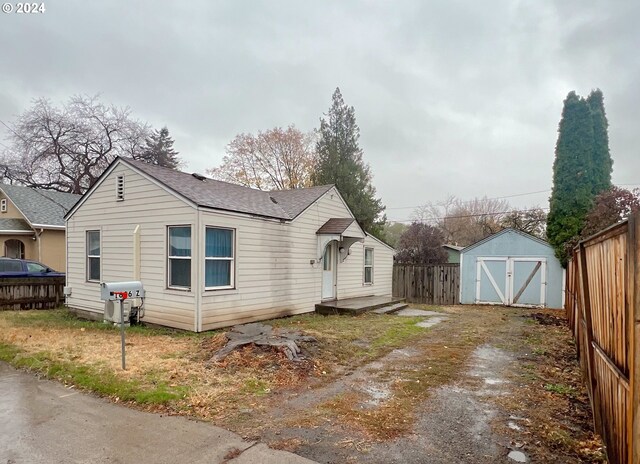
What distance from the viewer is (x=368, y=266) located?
14766 millimetres

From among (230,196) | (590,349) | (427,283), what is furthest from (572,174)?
(230,196)

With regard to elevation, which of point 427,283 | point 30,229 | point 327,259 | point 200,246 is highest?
point 30,229

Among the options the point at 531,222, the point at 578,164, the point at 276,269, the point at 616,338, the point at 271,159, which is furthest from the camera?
the point at 271,159

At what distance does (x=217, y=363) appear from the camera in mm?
5691

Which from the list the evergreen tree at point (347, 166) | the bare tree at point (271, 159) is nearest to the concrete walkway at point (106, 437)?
the evergreen tree at point (347, 166)

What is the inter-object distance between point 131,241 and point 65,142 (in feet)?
79.5

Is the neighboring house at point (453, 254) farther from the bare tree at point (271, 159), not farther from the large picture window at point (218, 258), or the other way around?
the large picture window at point (218, 258)

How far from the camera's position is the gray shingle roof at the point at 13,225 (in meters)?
17.0

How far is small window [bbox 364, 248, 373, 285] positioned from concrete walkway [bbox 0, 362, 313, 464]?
36.7 feet

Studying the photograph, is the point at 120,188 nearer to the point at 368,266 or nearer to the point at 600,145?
the point at 368,266

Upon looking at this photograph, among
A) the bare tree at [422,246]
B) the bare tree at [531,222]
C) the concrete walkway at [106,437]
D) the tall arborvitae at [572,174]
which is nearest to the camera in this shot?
the concrete walkway at [106,437]

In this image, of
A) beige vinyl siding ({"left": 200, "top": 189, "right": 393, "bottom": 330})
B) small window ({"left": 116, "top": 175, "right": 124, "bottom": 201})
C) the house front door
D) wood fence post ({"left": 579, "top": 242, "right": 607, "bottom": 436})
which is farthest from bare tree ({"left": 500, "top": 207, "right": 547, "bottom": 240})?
small window ({"left": 116, "top": 175, "right": 124, "bottom": 201})

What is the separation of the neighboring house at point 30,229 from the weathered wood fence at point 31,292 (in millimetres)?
6025

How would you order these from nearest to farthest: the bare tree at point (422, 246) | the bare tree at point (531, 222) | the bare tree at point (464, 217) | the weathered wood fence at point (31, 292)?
1. the weathered wood fence at point (31, 292)
2. the bare tree at point (422, 246)
3. the bare tree at point (531, 222)
4. the bare tree at point (464, 217)
